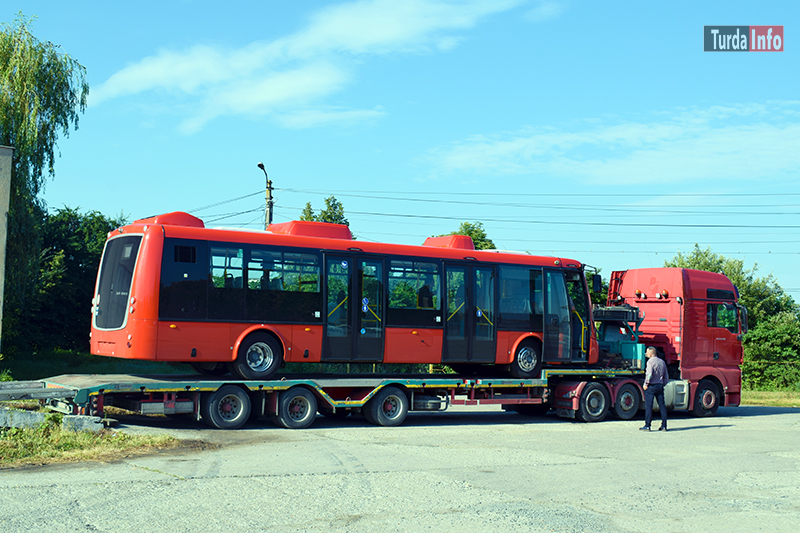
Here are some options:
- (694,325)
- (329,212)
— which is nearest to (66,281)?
(329,212)

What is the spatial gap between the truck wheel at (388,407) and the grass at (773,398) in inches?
689

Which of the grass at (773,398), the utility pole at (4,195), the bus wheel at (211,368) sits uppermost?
the utility pole at (4,195)

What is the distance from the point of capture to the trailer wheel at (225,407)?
45.4 feet

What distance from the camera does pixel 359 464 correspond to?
10.8m

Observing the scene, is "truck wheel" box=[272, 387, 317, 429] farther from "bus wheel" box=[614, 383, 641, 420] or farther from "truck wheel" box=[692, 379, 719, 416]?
"truck wheel" box=[692, 379, 719, 416]

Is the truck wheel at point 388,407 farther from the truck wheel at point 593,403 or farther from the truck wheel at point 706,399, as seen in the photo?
the truck wheel at point 706,399

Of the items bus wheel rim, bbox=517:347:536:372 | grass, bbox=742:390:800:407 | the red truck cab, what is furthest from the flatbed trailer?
grass, bbox=742:390:800:407

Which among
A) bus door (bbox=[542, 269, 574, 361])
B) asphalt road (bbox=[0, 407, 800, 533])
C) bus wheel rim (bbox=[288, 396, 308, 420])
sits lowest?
asphalt road (bbox=[0, 407, 800, 533])

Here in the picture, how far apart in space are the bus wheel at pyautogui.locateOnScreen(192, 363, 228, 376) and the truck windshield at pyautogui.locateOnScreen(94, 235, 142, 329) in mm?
1996

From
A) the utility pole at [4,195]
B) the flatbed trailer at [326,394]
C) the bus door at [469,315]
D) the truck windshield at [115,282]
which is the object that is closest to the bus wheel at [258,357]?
the flatbed trailer at [326,394]

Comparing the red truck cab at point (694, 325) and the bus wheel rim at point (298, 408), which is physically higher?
the red truck cab at point (694, 325)

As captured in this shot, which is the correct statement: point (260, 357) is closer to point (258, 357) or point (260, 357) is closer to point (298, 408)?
point (258, 357)

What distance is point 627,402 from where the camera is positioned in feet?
62.8

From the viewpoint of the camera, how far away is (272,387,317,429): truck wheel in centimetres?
1447
